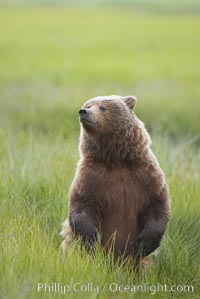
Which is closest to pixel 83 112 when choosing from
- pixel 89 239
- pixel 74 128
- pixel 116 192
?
pixel 116 192

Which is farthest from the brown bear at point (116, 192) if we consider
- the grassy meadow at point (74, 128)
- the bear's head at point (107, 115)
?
the grassy meadow at point (74, 128)

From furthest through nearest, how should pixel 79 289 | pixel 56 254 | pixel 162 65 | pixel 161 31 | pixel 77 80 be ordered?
pixel 161 31 < pixel 162 65 < pixel 77 80 < pixel 56 254 < pixel 79 289

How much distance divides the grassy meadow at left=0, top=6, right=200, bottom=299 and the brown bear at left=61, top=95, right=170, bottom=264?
167 millimetres

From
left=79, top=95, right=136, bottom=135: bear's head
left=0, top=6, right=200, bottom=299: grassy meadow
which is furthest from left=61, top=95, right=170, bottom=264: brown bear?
left=0, top=6, right=200, bottom=299: grassy meadow

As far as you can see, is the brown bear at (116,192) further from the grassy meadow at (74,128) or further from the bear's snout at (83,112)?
the grassy meadow at (74,128)

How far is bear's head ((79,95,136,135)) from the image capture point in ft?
13.5

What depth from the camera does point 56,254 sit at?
380 cm

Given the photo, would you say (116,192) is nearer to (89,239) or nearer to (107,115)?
(89,239)

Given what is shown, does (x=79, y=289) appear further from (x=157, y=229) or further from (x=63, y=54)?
(x=63, y=54)

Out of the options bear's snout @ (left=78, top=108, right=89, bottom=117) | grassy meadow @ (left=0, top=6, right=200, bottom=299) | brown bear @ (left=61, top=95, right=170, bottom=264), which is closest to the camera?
grassy meadow @ (left=0, top=6, right=200, bottom=299)

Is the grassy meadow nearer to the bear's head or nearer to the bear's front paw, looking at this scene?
the bear's front paw

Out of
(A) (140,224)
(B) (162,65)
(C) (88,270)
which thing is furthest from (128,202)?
(B) (162,65)

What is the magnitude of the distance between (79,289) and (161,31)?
20902 millimetres

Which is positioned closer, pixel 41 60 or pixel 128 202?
pixel 128 202
